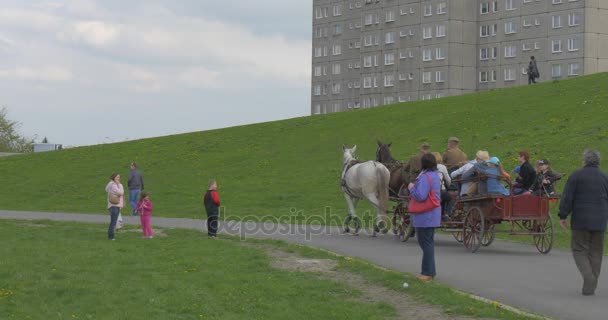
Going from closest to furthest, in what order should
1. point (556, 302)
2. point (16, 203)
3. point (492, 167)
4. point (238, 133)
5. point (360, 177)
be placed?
point (556, 302), point (492, 167), point (360, 177), point (16, 203), point (238, 133)

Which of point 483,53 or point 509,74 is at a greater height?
point 483,53

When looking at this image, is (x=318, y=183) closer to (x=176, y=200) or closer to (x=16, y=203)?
(x=176, y=200)

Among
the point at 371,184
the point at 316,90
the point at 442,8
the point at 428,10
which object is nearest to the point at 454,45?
the point at 442,8

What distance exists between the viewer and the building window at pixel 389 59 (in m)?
119

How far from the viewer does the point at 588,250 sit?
1409 centimetres

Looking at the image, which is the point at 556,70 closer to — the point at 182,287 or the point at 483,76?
the point at 483,76

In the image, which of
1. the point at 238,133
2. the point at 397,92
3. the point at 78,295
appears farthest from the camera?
the point at 397,92

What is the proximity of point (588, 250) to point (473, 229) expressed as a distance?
19.0 ft

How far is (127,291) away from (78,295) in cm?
75

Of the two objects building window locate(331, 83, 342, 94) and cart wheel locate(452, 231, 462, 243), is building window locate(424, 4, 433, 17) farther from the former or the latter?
cart wheel locate(452, 231, 462, 243)

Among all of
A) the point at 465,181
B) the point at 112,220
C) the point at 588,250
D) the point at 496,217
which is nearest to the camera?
the point at 588,250

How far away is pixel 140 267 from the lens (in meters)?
18.0

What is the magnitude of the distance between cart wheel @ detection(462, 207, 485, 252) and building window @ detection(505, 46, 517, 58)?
291 ft

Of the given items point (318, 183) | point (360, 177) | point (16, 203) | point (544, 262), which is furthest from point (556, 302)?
point (16, 203)
